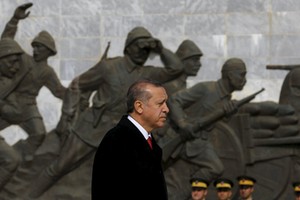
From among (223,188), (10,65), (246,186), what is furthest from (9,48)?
(246,186)

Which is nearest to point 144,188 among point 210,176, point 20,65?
point 210,176

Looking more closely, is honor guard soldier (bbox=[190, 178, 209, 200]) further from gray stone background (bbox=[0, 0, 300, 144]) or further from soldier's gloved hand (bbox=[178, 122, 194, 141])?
gray stone background (bbox=[0, 0, 300, 144])

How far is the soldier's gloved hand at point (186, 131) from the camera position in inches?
448

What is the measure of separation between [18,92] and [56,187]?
1165mm

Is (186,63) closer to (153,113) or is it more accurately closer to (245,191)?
(245,191)

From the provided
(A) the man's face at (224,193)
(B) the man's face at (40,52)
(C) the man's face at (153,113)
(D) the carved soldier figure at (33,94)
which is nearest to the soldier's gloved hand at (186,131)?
(A) the man's face at (224,193)

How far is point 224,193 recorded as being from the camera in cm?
1079

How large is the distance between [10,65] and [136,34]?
146 centimetres

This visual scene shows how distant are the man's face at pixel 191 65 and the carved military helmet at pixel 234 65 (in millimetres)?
349

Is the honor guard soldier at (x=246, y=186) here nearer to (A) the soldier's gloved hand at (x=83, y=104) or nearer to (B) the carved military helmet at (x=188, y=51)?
(B) the carved military helmet at (x=188, y=51)

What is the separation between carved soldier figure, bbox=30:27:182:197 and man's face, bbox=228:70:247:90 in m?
0.60

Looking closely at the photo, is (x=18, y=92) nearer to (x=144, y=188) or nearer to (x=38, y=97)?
(x=38, y=97)

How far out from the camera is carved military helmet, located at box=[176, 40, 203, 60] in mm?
11844

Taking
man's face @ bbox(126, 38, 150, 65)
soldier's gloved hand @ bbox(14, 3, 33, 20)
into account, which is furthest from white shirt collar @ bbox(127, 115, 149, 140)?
soldier's gloved hand @ bbox(14, 3, 33, 20)
